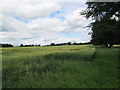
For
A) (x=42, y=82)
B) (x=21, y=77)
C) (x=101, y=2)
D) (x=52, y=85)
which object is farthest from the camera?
(x=101, y=2)

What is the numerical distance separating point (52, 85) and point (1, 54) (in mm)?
2683

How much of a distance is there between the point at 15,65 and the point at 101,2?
26.2ft

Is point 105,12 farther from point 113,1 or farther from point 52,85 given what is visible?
point 52,85

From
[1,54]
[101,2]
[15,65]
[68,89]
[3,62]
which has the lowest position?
[68,89]

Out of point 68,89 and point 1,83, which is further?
point 1,83

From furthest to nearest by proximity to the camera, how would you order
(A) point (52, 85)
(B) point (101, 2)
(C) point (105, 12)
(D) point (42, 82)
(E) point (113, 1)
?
1. (C) point (105, 12)
2. (B) point (101, 2)
3. (E) point (113, 1)
4. (D) point (42, 82)
5. (A) point (52, 85)

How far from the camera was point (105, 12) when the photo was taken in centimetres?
775

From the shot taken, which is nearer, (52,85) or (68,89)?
(68,89)

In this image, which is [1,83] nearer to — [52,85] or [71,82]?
[52,85]

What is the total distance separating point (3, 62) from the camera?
3.79 m

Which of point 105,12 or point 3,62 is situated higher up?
point 105,12

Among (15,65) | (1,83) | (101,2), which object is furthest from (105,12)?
(1,83)

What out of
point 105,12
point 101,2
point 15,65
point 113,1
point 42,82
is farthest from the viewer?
point 105,12

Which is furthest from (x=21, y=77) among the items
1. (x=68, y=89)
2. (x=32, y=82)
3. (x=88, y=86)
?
(x=88, y=86)
